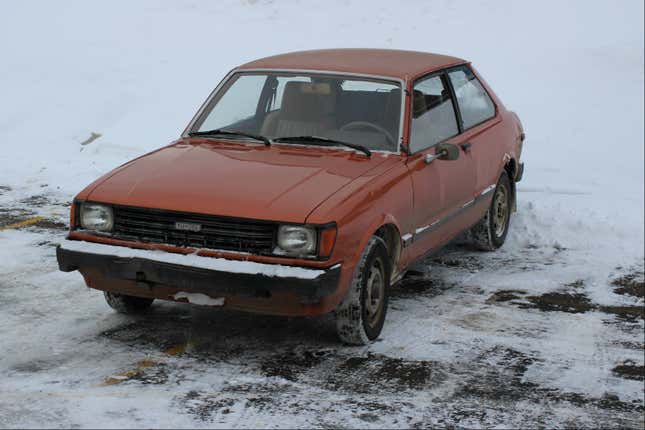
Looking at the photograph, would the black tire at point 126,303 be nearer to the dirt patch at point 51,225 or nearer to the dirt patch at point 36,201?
the dirt patch at point 51,225

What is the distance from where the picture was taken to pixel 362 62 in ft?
24.7

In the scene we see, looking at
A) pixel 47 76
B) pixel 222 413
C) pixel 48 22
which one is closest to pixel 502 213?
pixel 222 413

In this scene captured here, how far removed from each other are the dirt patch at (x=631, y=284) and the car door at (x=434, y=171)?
4.28 ft

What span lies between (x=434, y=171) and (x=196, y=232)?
6.29 feet

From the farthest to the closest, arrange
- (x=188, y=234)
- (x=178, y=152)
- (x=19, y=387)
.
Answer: (x=178, y=152), (x=188, y=234), (x=19, y=387)

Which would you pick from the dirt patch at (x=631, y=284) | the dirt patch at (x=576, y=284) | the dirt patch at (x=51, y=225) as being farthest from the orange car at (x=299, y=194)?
the dirt patch at (x=51, y=225)

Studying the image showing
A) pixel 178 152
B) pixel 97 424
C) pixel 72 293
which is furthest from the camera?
pixel 72 293

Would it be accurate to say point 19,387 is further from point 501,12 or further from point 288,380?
point 501,12

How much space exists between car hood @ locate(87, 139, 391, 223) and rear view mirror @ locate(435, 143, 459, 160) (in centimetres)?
51

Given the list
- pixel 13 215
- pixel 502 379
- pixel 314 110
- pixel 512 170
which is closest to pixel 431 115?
pixel 314 110

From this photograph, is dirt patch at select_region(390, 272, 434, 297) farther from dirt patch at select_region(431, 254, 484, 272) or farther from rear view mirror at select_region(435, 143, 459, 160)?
rear view mirror at select_region(435, 143, 459, 160)

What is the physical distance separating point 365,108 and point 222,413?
2.62 meters

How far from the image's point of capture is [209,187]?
19.9ft

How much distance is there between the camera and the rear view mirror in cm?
705
